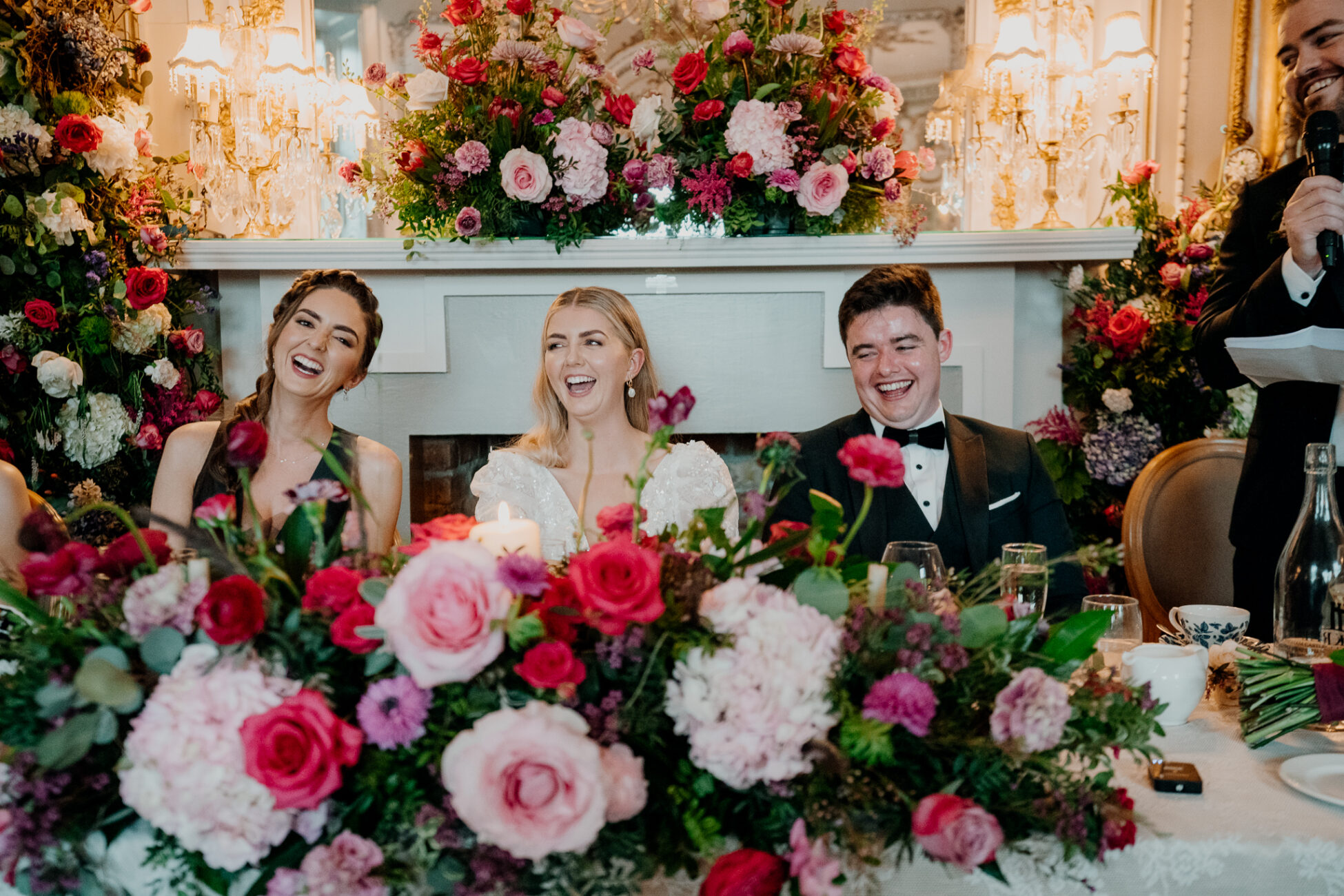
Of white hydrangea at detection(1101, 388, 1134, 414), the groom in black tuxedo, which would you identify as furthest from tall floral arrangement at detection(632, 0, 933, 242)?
white hydrangea at detection(1101, 388, 1134, 414)

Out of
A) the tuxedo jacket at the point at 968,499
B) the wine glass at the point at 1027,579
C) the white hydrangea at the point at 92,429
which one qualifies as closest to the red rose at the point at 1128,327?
the tuxedo jacket at the point at 968,499

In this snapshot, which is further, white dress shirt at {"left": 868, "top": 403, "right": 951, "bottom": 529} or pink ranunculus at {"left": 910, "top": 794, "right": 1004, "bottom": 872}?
white dress shirt at {"left": 868, "top": 403, "right": 951, "bottom": 529}

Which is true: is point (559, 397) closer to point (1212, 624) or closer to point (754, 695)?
point (1212, 624)

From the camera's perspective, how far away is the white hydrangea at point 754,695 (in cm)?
72

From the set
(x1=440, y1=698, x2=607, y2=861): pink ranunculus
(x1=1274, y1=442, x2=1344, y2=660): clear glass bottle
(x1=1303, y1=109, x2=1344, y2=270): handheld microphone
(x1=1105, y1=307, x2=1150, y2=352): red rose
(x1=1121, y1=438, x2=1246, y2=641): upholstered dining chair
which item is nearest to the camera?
(x1=440, y1=698, x2=607, y2=861): pink ranunculus

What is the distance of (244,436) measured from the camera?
29.4 inches

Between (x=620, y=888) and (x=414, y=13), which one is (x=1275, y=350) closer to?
(x=620, y=888)

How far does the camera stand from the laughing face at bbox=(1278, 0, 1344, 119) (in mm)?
1923

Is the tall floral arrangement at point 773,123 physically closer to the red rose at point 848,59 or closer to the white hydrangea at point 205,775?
the red rose at point 848,59

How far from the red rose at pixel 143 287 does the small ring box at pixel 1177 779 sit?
2.63 m

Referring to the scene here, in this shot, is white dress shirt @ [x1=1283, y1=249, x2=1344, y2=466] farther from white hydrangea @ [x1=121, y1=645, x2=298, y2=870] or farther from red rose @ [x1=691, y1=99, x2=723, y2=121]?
white hydrangea @ [x1=121, y1=645, x2=298, y2=870]

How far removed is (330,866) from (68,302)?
250 cm

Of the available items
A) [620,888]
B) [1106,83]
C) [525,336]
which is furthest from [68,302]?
[1106,83]

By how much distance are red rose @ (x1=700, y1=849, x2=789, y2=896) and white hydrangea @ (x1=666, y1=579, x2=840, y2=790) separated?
2.5 inches
